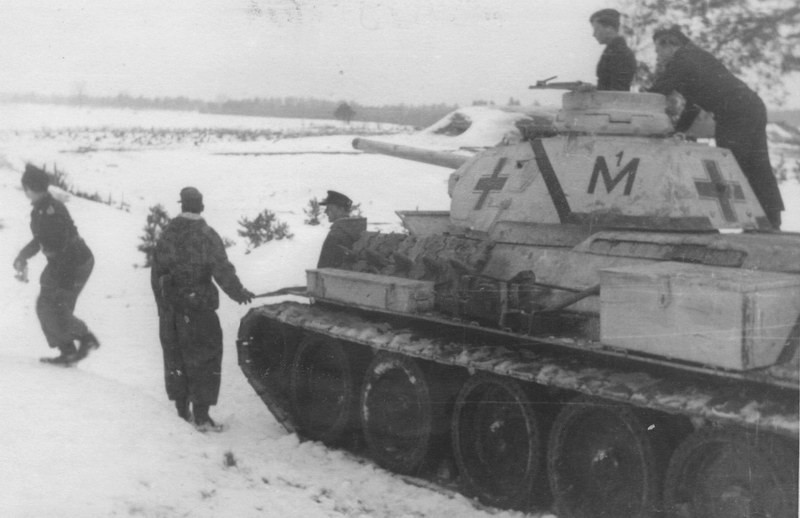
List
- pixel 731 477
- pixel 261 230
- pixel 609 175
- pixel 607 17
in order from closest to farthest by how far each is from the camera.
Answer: pixel 731 477
pixel 609 175
pixel 607 17
pixel 261 230

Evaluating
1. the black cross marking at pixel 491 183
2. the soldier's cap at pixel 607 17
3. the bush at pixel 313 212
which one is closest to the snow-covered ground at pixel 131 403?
the bush at pixel 313 212

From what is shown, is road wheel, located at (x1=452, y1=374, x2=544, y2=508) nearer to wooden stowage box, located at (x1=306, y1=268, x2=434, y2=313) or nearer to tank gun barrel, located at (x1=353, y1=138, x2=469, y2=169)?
wooden stowage box, located at (x1=306, y1=268, x2=434, y2=313)

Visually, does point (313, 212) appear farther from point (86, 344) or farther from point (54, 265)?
point (54, 265)

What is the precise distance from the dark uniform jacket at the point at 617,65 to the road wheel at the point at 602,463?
289 centimetres

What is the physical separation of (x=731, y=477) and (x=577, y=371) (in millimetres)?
964

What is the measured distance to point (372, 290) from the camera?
6691mm

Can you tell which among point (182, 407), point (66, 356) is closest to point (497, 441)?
point (182, 407)

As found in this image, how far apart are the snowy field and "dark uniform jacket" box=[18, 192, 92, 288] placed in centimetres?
40

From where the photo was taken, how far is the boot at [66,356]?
717cm

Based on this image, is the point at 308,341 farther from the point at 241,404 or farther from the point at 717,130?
the point at 717,130

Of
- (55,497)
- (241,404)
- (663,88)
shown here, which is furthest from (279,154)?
(55,497)

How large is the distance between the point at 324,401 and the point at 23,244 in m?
2.87

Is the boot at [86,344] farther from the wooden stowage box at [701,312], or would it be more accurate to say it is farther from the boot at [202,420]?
the wooden stowage box at [701,312]

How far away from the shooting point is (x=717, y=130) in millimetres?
6891
